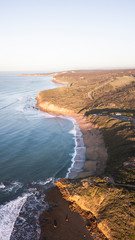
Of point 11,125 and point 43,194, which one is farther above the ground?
point 11,125

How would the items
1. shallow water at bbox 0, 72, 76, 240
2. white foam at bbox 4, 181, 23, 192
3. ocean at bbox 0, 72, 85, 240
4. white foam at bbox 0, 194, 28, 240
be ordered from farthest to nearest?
1. white foam at bbox 4, 181, 23, 192
2. shallow water at bbox 0, 72, 76, 240
3. ocean at bbox 0, 72, 85, 240
4. white foam at bbox 0, 194, 28, 240

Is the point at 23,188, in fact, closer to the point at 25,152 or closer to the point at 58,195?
the point at 58,195

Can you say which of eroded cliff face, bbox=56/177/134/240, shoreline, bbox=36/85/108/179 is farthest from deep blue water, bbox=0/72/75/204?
eroded cliff face, bbox=56/177/134/240

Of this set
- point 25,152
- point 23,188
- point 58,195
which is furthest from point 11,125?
point 58,195

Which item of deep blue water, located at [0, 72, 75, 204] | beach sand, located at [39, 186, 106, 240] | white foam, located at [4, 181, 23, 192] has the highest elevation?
deep blue water, located at [0, 72, 75, 204]

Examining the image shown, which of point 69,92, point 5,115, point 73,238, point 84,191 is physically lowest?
point 73,238

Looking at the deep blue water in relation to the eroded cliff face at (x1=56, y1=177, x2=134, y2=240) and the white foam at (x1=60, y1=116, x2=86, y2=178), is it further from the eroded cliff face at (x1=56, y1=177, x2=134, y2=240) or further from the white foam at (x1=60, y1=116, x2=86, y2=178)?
the eroded cliff face at (x1=56, y1=177, x2=134, y2=240)

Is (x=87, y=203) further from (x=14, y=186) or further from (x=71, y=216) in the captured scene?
(x=14, y=186)

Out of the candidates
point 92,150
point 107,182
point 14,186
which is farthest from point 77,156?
point 14,186
